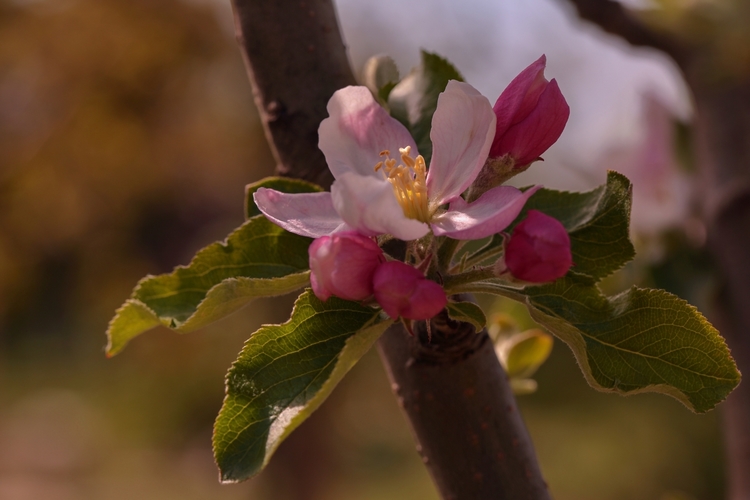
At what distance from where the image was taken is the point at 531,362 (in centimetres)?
74

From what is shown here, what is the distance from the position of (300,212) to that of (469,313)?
0.12 m

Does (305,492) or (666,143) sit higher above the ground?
(666,143)

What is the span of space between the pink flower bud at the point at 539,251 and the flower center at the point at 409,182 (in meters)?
0.09

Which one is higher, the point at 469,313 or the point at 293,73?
the point at 293,73

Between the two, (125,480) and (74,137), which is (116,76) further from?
(125,480)

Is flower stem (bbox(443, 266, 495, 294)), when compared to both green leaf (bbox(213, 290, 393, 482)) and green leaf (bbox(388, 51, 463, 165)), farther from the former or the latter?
green leaf (bbox(388, 51, 463, 165))

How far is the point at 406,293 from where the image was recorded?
0.35 m

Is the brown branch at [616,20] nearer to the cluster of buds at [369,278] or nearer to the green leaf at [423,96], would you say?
the green leaf at [423,96]

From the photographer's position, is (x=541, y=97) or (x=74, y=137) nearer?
(x=541, y=97)

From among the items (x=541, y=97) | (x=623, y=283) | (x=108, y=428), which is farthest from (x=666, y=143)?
(x=108, y=428)

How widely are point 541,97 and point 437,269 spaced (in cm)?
12

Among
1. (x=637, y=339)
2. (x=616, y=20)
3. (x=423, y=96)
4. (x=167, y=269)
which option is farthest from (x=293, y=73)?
(x=167, y=269)

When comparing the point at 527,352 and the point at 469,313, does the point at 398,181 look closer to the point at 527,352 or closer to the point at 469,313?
the point at 469,313

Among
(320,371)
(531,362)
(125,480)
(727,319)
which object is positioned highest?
(320,371)
